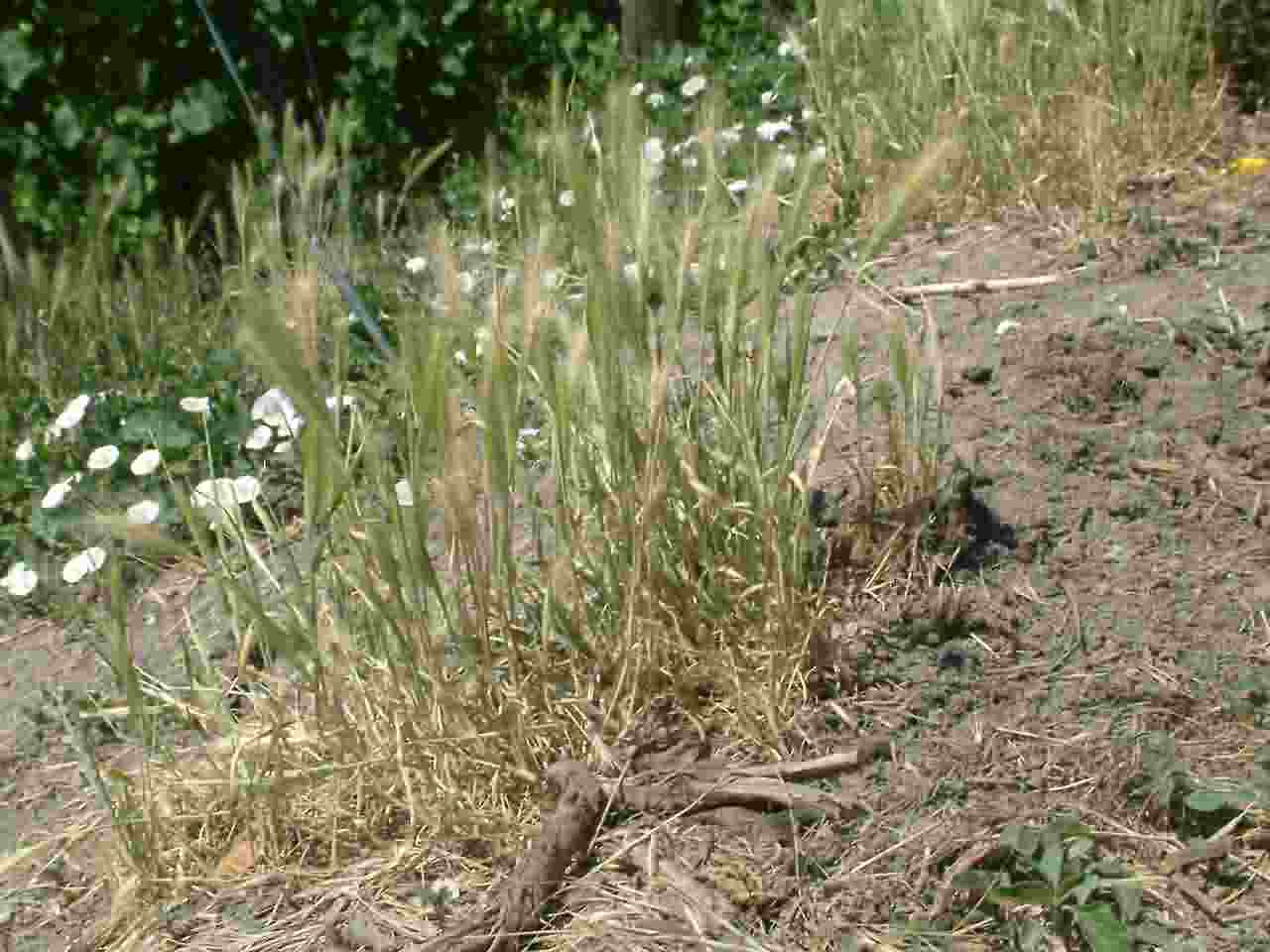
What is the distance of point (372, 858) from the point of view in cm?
205

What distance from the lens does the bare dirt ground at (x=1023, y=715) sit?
1901 mm

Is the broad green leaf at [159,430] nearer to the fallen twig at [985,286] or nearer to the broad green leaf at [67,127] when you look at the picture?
the fallen twig at [985,286]

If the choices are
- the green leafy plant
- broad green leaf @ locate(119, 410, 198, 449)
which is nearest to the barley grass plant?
the green leafy plant

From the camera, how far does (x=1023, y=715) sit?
214 cm

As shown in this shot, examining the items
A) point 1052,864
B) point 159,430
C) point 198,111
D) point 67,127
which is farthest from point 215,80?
point 1052,864

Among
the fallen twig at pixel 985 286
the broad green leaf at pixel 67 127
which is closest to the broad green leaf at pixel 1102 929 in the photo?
the fallen twig at pixel 985 286

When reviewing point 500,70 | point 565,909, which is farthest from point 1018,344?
point 500,70

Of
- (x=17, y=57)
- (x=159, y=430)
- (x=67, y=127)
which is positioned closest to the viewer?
(x=159, y=430)

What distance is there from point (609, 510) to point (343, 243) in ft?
6.19

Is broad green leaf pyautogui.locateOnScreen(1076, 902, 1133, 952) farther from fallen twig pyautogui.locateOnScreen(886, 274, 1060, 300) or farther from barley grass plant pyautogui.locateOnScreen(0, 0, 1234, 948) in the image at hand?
fallen twig pyautogui.locateOnScreen(886, 274, 1060, 300)

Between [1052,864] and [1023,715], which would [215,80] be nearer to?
[1023,715]

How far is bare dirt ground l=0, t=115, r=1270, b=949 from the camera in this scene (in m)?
1.90

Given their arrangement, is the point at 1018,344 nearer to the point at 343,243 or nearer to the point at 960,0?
the point at 960,0

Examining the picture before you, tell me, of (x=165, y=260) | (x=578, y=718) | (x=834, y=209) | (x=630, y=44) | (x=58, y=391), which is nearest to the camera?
(x=578, y=718)
